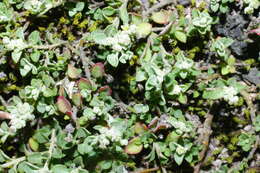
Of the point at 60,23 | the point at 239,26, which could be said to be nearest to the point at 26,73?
the point at 60,23

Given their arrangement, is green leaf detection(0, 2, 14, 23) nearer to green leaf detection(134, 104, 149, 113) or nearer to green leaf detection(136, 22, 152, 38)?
green leaf detection(136, 22, 152, 38)

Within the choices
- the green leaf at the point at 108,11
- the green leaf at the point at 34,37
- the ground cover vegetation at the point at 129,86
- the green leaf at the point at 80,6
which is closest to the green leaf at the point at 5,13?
the ground cover vegetation at the point at 129,86

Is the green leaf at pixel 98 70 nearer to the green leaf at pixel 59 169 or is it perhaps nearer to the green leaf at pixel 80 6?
the green leaf at pixel 80 6

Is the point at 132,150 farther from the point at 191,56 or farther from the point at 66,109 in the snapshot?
the point at 191,56

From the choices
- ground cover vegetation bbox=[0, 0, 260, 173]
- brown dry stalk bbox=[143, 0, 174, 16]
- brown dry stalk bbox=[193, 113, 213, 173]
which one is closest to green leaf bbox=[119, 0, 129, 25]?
ground cover vegetation bbox=[0, 0, 260, 173]

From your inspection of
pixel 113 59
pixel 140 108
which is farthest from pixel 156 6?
pixel 140 108

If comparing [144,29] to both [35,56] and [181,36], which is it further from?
[35,56]
